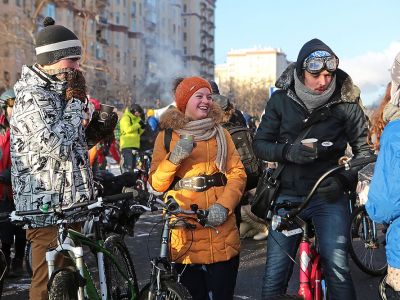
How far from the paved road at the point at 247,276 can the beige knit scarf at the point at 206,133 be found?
3.92 ft

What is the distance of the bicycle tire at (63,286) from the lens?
11.0 feet

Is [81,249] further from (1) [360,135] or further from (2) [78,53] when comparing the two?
(1) [360,135]

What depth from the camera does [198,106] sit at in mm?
3924

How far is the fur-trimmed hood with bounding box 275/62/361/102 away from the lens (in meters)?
3.78

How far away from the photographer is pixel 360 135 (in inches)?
151

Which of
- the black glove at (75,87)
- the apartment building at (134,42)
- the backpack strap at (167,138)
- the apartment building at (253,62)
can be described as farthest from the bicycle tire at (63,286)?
A: the apartment building at (253,62)

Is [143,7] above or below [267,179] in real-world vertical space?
above

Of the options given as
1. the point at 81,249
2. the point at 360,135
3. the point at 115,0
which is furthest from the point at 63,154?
the point at 115,0

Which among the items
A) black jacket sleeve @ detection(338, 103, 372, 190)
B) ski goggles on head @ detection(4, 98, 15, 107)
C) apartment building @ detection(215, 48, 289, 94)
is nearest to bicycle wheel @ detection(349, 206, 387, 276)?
black jacket sleeve @ detection(338, 103, 372, 190)

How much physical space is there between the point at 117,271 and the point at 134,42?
80.3 m

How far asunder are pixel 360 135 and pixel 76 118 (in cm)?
184

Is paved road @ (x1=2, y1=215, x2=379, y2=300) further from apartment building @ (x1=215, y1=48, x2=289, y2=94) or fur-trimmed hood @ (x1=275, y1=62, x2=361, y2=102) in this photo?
apartment building @ (x1=215, y1=48, x2=289, y2=94)

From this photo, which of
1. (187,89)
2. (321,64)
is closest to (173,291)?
(187,89)

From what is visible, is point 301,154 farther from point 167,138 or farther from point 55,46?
point 55,46
